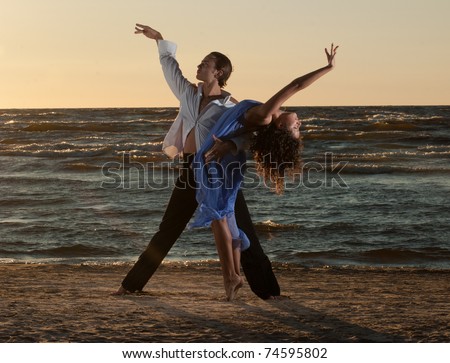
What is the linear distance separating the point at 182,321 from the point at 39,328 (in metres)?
0.87

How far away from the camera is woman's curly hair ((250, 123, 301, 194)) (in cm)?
546

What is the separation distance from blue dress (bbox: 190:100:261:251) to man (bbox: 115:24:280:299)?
0.11 metres

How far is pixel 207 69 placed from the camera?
550cm

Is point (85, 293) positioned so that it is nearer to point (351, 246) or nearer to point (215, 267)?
point (215, 267)

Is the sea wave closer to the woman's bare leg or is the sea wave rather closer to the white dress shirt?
the woman's bare leg

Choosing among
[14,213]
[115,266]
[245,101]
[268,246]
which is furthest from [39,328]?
[14,213]

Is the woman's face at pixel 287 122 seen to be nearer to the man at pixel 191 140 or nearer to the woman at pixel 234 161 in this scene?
the woman at pixel 234 161

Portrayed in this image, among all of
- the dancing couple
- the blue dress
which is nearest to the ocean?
the dancing couple

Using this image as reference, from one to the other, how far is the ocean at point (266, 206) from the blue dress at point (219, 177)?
0.39m

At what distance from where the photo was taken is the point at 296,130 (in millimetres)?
5469

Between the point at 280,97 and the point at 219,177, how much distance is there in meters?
0.72

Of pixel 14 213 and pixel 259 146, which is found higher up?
pixel 259 146

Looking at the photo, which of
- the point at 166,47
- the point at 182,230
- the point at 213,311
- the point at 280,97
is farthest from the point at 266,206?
the point at 280,97

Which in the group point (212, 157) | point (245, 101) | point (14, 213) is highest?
point (245, 101)
